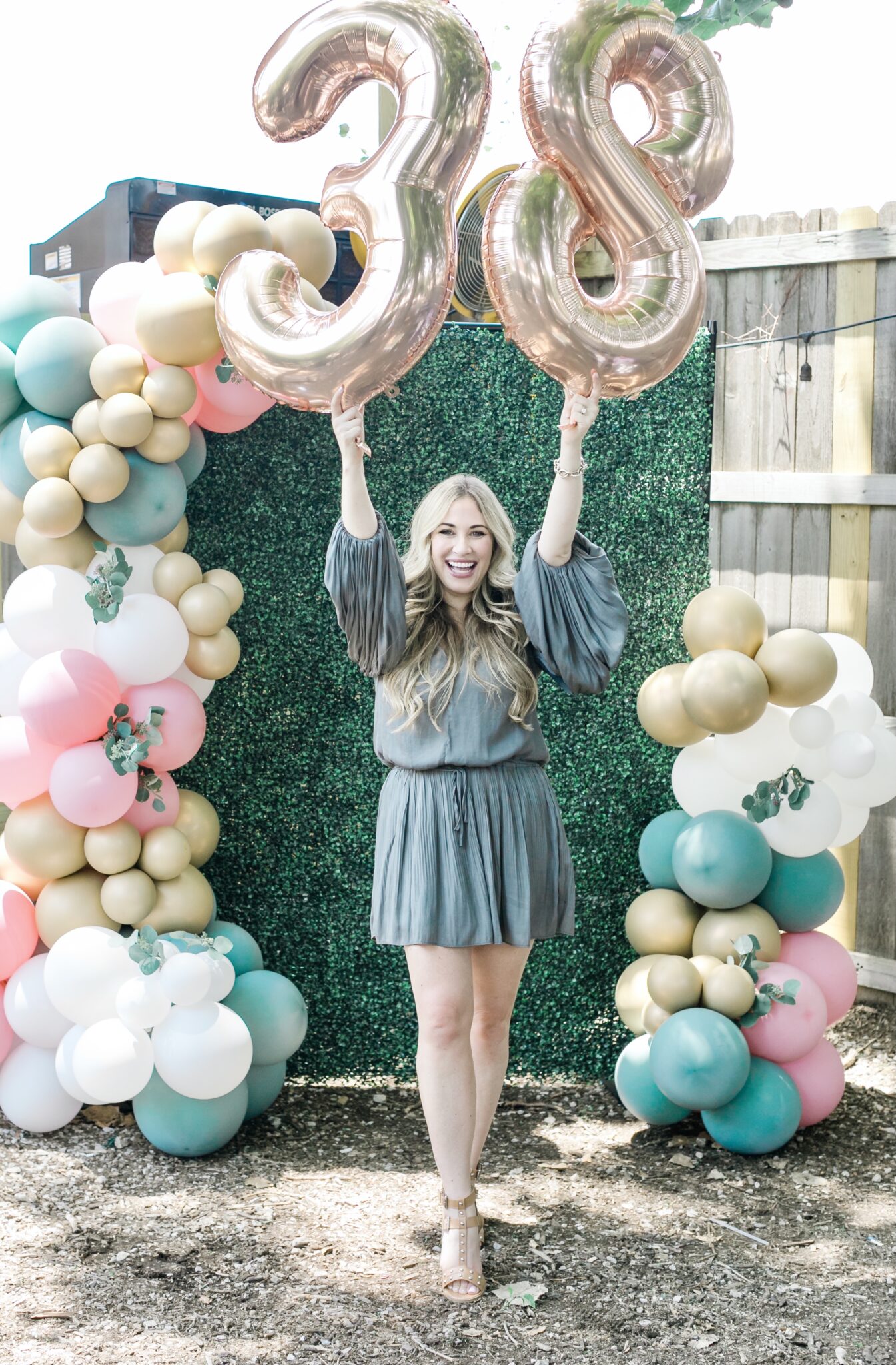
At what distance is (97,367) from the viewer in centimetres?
273

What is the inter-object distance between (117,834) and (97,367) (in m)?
1.02

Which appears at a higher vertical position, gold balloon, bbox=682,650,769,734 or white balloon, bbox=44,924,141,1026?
gold balloon, bbox=682,650,769,734

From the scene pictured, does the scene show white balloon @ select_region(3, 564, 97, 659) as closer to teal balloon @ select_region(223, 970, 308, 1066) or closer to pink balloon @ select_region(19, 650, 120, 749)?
pink balloon @ select_region(19, 650, 120, 749)

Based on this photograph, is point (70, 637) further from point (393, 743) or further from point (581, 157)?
point (581, 157)

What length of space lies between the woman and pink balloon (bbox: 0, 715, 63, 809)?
836 mm

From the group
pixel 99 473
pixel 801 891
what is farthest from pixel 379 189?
pixel 801 891

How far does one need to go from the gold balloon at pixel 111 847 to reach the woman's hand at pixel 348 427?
1.09 metres

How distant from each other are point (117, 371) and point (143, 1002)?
1343 millimetres

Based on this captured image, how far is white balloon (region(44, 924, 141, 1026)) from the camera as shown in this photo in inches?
105

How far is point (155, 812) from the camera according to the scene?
2873 millimetres

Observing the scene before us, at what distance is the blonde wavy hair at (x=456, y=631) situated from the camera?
2.31m

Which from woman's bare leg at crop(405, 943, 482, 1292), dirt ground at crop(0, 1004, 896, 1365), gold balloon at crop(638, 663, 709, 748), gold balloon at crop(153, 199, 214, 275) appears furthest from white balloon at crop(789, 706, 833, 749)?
gold balloon at crop(153, 199, 214, 275)

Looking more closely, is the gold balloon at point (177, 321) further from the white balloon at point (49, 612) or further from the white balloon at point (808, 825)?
the white balloon at point (808, 825)

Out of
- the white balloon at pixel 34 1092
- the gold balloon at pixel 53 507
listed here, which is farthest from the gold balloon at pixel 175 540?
the white balloon at pixel 34 1092
